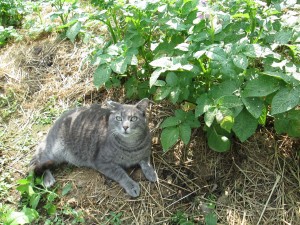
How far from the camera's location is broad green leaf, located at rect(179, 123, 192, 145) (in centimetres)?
271

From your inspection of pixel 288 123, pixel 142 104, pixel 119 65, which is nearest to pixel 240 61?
pixel 288 123

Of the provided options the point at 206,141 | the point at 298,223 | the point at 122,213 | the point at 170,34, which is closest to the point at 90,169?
the point at 122,213

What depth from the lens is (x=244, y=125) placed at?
104 inches

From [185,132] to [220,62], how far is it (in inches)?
23.1

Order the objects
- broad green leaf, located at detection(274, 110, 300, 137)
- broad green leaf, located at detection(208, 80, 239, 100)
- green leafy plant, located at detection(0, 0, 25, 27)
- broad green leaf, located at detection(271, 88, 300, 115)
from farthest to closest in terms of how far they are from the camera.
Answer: green leafy plant, located at detection(0, 0, 25, 27), broad green leaf, located at detection(274, 110, 300, 137), broad green leaf, located at detection(208, 80, 239, 100), broad green leaf, located at detection(271, 88, 300, 115)

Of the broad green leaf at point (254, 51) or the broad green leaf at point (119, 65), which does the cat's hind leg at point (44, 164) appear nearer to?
the broad green leaf at point (119, 65)

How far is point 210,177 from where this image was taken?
3.11 metres

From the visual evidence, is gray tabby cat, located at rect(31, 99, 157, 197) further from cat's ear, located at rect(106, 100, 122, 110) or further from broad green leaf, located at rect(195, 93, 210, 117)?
broad green leaf, located at rect(195, 93, 210, 117)

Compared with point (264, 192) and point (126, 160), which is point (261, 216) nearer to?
point (264, 192)

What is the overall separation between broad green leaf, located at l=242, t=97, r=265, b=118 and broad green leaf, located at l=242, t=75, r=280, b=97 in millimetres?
51

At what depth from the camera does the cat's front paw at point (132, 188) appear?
2.99m

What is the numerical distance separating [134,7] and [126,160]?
1.27 metres

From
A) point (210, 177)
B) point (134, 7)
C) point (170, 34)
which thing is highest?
point (134, 7)

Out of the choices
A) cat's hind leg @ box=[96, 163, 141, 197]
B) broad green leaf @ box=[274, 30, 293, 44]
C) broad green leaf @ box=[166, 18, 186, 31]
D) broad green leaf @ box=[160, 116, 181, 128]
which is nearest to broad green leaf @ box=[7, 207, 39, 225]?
cat's hind leg @ box=[96, 163, 141, 197]
